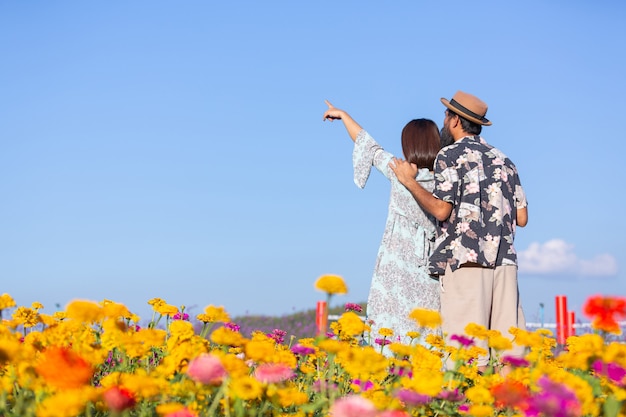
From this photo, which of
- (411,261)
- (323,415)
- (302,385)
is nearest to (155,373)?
(323,415)

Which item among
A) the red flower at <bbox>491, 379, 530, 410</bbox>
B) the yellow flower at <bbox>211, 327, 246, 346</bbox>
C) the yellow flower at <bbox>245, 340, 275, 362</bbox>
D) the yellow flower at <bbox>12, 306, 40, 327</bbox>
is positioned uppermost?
the yellow flower at <bbox>12, 306, 40, 327</bbox>

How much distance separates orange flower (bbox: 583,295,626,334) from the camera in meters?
2.85

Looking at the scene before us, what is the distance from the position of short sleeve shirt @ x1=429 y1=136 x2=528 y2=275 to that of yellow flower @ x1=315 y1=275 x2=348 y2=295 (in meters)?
2.09

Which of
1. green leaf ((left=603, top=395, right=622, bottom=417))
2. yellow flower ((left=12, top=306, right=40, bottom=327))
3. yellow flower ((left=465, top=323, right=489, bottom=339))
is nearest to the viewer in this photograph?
green leaf ((left=603, top=395, right=622, bottom=417))

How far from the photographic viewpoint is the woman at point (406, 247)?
5.21m

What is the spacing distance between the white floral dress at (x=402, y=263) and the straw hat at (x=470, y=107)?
0.47 meters

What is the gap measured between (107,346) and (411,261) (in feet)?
9.43

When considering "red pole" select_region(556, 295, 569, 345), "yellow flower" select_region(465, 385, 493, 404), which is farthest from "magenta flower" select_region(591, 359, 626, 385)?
"red pole" select_region(556, 295, 569, 345)

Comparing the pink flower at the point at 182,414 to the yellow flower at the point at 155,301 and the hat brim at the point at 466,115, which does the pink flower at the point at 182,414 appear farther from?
the hat brim at the point at 466,115

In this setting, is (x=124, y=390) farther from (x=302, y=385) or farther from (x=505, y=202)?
(x=505, y=202)

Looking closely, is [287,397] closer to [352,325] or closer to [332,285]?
[332,285]

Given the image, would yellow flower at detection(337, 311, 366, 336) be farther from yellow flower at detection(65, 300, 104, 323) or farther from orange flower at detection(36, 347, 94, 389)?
orange flower at detection(36, 347, 94, 389)

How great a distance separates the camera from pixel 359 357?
2.55 meters

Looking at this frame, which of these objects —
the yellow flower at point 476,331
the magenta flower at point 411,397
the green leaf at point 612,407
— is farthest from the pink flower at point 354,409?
the yellow flower at point 476,331
